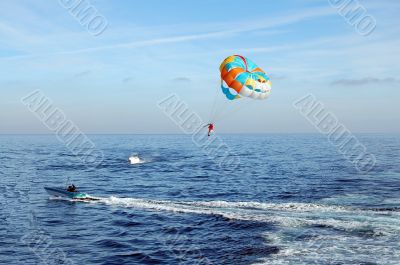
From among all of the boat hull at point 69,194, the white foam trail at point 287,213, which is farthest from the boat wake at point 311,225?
the boat hull at point 69,194

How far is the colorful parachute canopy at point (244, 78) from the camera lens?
36719 mm

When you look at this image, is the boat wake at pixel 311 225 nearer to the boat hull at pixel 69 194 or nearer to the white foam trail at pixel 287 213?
the white foam trail at pixel 287 213

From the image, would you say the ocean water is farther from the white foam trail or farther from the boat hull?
the boat hull

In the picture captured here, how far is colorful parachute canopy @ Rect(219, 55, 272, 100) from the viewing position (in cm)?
3672

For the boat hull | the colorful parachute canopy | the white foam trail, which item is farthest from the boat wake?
the colorful parachute canopy

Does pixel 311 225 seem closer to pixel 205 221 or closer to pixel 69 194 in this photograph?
pixel 205 221

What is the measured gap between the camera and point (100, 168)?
7725 cm

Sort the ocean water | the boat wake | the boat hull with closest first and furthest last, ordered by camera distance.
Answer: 1. the boat wake
2. the ocean water
3. the boat hull

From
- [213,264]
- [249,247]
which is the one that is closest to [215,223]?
[249,247]

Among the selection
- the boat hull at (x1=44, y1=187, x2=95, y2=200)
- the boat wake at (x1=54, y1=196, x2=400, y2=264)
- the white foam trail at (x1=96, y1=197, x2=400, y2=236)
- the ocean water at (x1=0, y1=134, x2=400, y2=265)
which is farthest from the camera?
the boat hull at (x1=44, y1=187, x2=95, y2=200)

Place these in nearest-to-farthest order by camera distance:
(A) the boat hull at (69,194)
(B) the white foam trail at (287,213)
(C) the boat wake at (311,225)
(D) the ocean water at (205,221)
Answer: (C) the boat wake at (311,225)
(D) the ocean water at (205,221)
(B) the white foam trail at (287,213)
(A) the boat hull at (69,194)

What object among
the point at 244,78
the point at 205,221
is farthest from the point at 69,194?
the point at 244,78

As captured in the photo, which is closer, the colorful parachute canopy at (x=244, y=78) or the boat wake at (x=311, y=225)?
the boat wake at (x=311, y=225)

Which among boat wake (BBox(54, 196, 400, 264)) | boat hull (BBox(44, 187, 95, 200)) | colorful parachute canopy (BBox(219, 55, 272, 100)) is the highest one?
colorful parachute canopy (BBox(219, 55, 272, 100))
